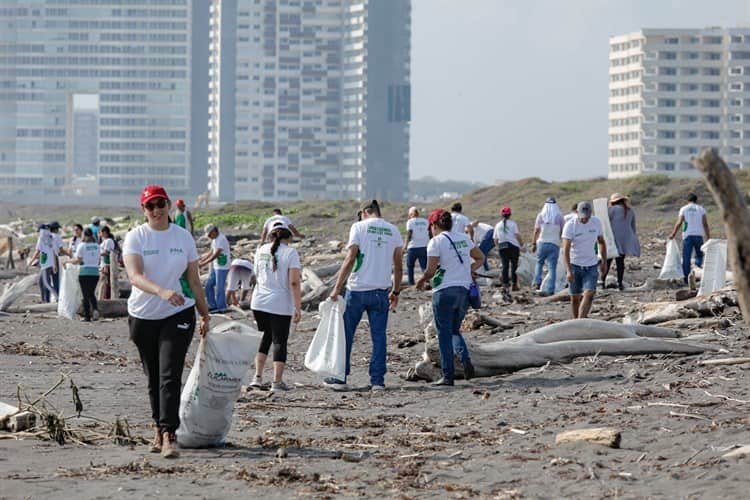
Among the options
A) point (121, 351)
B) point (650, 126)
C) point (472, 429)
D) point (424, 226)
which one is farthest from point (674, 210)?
point (650, 126)

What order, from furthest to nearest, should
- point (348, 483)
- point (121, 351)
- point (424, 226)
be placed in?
point (424, 226)
point (121, 351)
point (348, 483)

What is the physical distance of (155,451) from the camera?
30.5ft

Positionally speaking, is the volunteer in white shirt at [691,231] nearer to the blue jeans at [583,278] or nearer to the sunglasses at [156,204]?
the blue jeans at [583,278]

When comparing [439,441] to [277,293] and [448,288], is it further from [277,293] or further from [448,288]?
[448,288]

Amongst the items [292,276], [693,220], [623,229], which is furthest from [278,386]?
[693,220]

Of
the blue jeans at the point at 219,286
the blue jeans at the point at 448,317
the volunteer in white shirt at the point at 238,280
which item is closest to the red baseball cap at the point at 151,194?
the blue jeans at the point at 448,317

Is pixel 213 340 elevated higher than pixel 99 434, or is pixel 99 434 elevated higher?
pixel 213 340

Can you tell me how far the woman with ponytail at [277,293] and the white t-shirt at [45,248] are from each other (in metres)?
12.4

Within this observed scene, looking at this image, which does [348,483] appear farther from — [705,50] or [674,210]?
[705,50]

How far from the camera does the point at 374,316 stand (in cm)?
1292

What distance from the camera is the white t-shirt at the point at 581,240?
1591cm

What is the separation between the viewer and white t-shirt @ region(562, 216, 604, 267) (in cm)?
1591

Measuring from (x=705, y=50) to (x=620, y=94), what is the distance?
428 inches

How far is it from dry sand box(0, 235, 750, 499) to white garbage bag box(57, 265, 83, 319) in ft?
24.0
